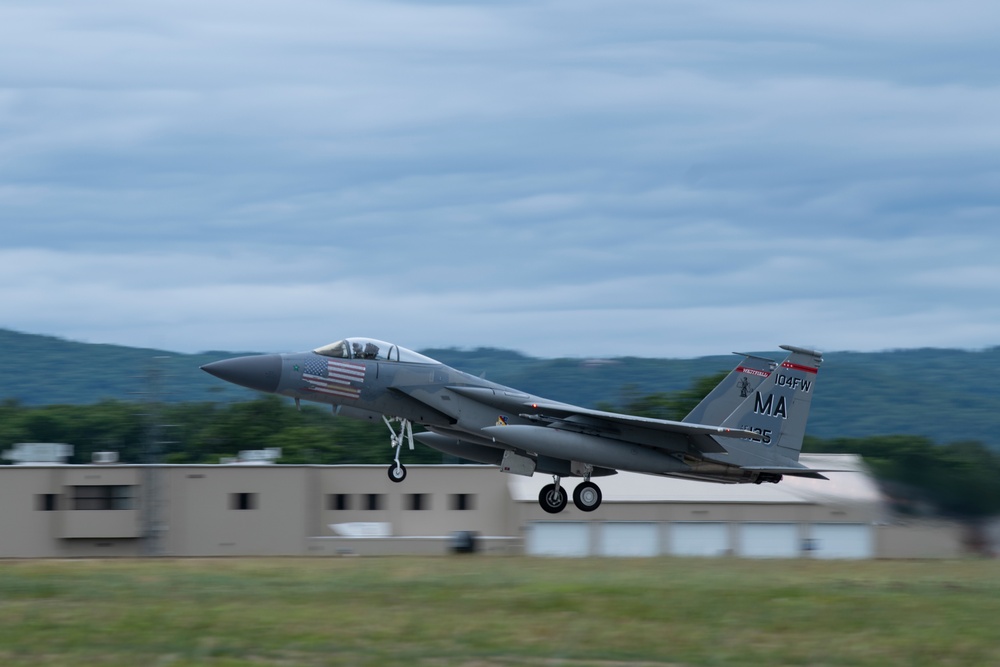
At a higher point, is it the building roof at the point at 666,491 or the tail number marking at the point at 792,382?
the tail number marking at the point at 792,382

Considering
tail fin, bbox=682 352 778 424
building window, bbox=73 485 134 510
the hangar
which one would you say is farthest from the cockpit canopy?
building window, bbox=73 485 134 510

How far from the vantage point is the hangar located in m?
36.4

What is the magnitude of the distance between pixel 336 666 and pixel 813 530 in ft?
93.8

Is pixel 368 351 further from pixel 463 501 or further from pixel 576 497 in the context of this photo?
pixel 463 501

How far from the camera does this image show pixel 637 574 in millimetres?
19281

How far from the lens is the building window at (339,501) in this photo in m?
43.2

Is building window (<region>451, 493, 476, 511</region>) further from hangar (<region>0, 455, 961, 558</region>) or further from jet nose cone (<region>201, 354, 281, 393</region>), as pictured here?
jet nose cone (<region>201, 354, 281, 393</region>)

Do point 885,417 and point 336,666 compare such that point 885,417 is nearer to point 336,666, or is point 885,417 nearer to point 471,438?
point 471,438

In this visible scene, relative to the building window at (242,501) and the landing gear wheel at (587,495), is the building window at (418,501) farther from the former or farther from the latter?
the landing gear wheel at (587,495)

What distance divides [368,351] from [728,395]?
834 cm

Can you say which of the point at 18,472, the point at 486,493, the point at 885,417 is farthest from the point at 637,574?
the point at 885,417

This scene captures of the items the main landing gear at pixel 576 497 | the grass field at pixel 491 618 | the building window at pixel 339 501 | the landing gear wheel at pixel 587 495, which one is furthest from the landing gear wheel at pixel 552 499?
the building window at pixel 339 501

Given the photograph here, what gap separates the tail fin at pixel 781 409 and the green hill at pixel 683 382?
80.6m

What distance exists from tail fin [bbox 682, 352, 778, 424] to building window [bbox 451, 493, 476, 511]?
17.4m
